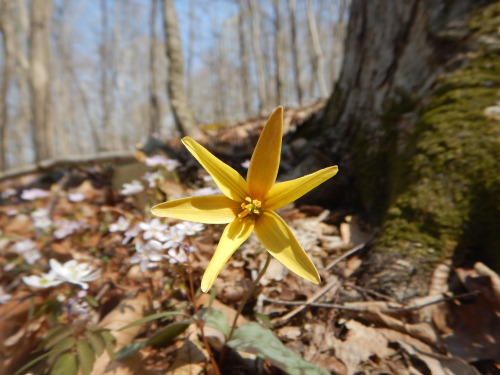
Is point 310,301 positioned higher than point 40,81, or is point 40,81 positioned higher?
point 40,81

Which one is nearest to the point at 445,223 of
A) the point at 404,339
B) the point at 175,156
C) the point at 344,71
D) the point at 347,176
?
the point at 404,339

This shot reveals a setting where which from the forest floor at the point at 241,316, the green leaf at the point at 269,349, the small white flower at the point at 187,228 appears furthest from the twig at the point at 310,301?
the small white flower at the point at 187,228

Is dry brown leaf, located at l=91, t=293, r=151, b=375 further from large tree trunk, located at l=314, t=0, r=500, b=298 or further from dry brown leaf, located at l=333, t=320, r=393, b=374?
large tree trunk, located at l=314, t=0, r=500, b=298

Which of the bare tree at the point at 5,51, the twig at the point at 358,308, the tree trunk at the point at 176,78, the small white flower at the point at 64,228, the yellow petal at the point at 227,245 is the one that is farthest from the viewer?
the bare tree at the point at 5,51

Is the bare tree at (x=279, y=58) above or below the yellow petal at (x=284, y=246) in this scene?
above

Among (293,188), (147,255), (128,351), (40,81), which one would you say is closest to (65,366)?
(128,351)

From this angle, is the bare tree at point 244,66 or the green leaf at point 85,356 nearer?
the green leaf at point 85,356

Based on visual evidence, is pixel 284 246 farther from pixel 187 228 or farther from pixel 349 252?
pixel 349 252

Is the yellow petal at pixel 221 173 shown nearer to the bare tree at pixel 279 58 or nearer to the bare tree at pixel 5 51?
the bare tree at pixel 279 58
